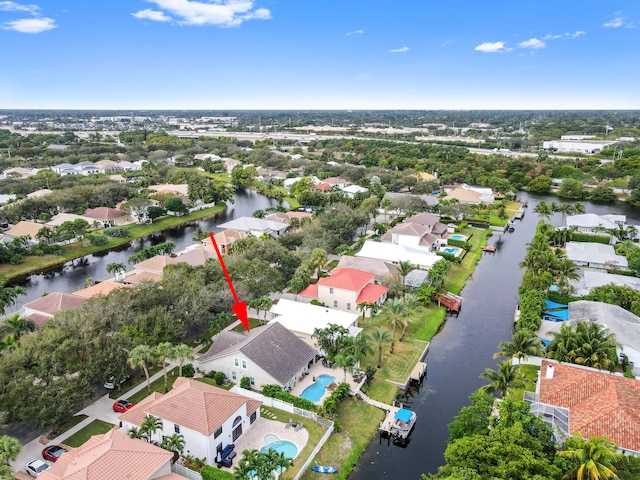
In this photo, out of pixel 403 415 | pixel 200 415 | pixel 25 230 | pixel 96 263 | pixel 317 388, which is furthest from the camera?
pixel 25 230

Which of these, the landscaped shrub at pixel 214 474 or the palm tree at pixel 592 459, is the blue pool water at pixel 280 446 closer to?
the landscaped shrub at pixel 214 474

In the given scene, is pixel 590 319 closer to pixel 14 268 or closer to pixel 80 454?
pixel 80 454

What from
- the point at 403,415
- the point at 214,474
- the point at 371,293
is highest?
the point at 371,293

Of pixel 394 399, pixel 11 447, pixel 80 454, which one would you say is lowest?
pixel 394 399

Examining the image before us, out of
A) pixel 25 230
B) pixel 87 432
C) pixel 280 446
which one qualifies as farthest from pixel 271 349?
pixel 25 230

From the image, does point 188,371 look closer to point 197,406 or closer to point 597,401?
point 197,406

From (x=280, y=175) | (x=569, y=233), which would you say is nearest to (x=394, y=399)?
(x=569, y=233)
